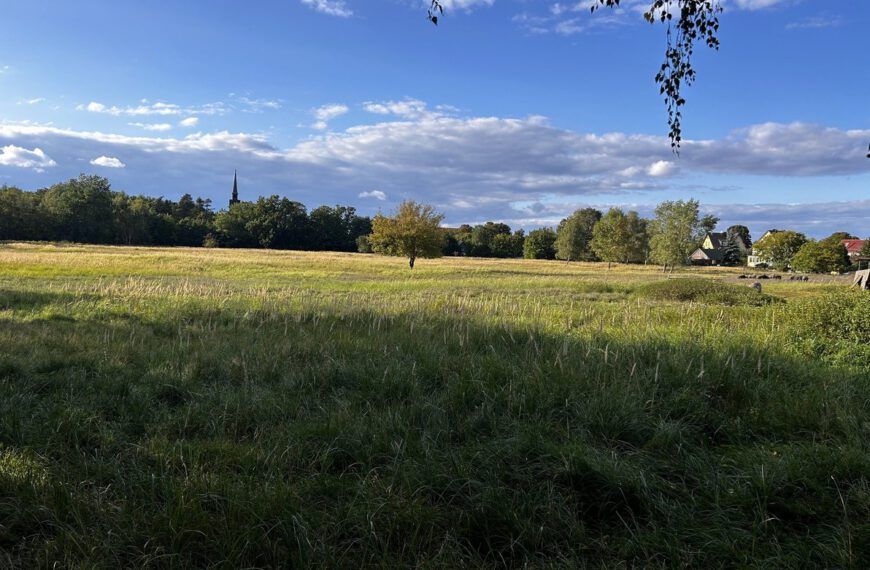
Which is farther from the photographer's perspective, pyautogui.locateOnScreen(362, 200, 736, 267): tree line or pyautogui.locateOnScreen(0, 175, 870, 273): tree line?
pyautogui.locateOnScreen(0, 175, 870, 273): tree line

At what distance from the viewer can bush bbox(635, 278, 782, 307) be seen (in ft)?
66.4

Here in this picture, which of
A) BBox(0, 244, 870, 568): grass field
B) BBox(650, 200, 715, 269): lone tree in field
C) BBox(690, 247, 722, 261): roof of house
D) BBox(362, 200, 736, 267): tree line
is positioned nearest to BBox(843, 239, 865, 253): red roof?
BBox(690, 247, 722, 261): roof of house

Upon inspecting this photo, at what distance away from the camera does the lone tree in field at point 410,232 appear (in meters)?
44.4

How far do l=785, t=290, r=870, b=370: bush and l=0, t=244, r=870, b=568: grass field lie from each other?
6.6 inches

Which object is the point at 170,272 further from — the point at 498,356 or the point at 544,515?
the point at 544,515

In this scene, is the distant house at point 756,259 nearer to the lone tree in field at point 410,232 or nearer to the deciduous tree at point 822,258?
the deciduous tree at point 822,258

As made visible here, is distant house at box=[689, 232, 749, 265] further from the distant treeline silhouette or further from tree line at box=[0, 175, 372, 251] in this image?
tree line at box=[0, 175, 372, 251]

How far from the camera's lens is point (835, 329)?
342 inches

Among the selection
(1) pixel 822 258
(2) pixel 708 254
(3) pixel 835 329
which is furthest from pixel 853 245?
(3) pixel 835 329

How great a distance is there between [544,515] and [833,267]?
81.3 meters

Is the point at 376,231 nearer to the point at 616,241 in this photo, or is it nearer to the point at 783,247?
the point at 616,241

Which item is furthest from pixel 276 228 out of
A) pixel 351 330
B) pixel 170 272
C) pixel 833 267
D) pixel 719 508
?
pixel 719 508

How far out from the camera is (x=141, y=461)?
3781mm

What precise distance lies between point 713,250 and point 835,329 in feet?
400
